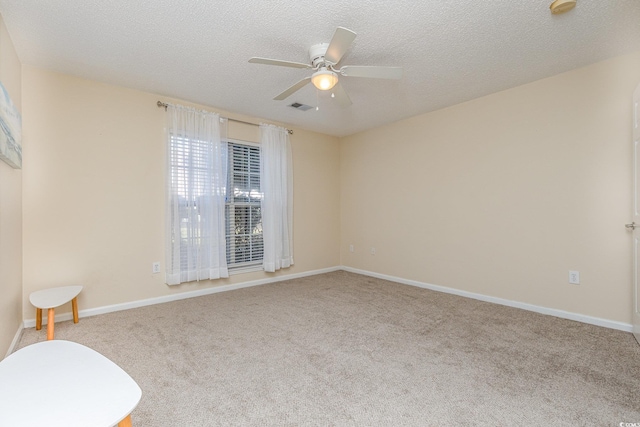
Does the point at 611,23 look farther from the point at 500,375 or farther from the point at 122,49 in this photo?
the point at 122,49

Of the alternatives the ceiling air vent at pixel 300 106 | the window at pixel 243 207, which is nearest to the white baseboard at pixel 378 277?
the window at pixel 243 207

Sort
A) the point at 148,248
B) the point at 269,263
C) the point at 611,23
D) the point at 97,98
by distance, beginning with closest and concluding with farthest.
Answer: the point at 611,23
the point at 97,98
the point at 148,248
the point at 269,263

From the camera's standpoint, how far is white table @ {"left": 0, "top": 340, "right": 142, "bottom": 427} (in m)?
0.83

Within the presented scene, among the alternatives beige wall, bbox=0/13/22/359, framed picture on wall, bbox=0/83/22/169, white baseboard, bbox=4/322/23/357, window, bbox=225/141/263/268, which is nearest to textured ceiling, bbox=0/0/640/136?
beige wall, bbox=0/13/22/359

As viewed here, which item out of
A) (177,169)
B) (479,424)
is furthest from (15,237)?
(479,424)

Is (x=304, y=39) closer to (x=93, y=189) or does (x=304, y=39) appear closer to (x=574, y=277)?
(x=93, y=189)

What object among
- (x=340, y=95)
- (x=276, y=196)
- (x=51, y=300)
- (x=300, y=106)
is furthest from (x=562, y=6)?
(x=51, y=300)

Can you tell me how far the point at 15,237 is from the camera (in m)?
2.40

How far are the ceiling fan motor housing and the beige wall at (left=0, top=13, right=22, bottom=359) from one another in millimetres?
2177

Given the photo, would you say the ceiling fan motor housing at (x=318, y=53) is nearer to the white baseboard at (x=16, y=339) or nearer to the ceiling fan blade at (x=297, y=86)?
the ceiling fan blade at (x=297, y=86)

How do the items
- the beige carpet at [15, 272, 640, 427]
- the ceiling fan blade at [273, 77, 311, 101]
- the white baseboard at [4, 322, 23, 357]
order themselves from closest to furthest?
the beige carpet at [15, 272, 640, 427] → the white baseboard at [4, 322, 23, 357] → the ceiling fan blade at [273, 77, 311, 101]

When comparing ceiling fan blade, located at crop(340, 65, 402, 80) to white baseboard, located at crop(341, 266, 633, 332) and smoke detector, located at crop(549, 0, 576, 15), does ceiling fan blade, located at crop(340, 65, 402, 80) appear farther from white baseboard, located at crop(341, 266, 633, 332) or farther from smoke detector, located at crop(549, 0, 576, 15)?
white baseboard, located at crop(341, 266, 633, 332)

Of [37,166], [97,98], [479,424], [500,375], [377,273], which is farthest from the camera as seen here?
[377,273]

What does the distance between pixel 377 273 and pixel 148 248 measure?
3.27 metres
